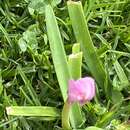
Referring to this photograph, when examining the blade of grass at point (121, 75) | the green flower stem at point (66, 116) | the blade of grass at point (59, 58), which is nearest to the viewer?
the green flower stem at point (66, 116)

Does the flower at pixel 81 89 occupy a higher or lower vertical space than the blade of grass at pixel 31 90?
higher

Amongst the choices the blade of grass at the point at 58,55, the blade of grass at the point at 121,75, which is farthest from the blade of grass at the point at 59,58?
the blade of grass at the point at 121,75

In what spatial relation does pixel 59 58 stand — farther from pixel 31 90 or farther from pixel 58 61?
pixel 31 90

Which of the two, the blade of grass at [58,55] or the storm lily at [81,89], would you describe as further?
the blade of grass at [58,55]

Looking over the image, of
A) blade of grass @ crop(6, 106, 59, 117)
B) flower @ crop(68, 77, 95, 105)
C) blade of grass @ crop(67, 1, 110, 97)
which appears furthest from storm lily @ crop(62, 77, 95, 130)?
blade of grass @ crop(67, 1, 110, 97)

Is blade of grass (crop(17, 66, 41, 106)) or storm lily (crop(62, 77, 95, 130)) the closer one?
storm lily (crop(62, 77, 95, 130))

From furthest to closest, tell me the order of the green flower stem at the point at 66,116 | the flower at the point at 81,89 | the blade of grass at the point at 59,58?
the blade of grass at the point at 59,58
the green flower stem at the point at 66,116
the flower at the point at 81,89

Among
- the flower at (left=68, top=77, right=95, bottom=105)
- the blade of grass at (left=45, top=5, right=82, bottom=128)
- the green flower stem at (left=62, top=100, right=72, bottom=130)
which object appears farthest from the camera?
the blade of grass at (left=45, top=5, right=82, bottom=128)

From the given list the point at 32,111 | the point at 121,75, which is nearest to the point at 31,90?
the point at 32,111

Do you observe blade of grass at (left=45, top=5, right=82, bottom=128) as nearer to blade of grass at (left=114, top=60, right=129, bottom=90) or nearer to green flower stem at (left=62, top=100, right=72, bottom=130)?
green flower stem at (left=62, top=100, right=72, bottom=130)

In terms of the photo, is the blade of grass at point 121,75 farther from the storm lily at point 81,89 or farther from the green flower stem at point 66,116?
the storm lily at point 81,89

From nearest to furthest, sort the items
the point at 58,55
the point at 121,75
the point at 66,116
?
the point at 66,116, the point at 58,55, the point at 121,75

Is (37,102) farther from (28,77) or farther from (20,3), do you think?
(20,3)
